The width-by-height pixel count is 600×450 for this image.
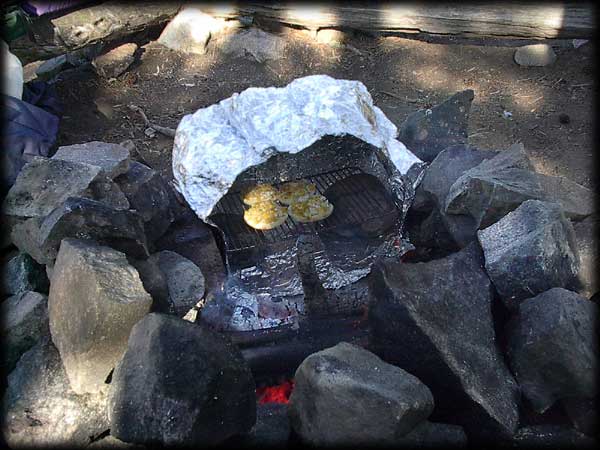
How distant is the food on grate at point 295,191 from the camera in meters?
3.16

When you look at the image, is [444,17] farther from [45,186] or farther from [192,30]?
[45,186]

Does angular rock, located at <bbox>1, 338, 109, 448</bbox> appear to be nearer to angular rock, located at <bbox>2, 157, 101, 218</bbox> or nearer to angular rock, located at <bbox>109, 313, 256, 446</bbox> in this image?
angular rock, located at <bbox>109, 313, 256, 446</bbox>

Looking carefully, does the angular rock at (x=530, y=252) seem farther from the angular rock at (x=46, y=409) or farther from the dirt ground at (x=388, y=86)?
the angular rock at (x=46, y=409)

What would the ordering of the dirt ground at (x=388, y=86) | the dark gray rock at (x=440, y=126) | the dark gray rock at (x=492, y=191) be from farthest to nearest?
the dirt ground at (x=388, y=86), the dark gray rock at (x=440, y=126), the dark gray rock at (x=492, y=191)

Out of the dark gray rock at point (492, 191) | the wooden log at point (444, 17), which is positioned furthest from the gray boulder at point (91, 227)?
the wooden log at point (444, 17)

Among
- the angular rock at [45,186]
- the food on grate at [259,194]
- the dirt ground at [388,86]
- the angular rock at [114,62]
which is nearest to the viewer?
the angular rock at [45,186]

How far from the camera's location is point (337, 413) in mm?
1882

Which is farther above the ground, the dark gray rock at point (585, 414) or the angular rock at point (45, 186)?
the angular rock at point (45, 186)

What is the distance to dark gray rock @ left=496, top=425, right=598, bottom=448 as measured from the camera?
195 centimetres

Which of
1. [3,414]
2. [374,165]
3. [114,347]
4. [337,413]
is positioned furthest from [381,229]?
[3,414]

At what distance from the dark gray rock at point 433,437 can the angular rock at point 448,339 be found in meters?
0.11

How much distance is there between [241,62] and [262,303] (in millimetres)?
3078

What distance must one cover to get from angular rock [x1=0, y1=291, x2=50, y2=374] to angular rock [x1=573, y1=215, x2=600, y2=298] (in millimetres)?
2461

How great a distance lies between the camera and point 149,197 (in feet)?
9.84
